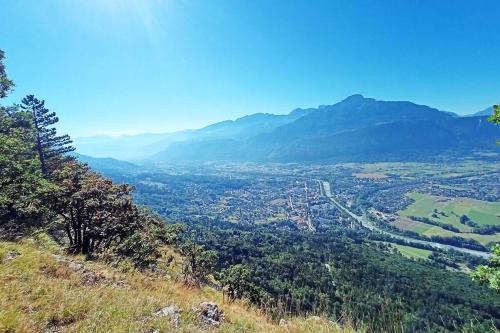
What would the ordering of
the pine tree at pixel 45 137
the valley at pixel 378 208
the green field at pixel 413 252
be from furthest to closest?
the valley at pixel 378 208, the green field at pixel 413 252, the pine tree at pixel 45 137

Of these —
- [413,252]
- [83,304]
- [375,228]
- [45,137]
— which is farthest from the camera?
[375,228]

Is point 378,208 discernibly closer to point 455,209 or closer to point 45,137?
point 455,209

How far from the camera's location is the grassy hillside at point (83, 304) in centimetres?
324

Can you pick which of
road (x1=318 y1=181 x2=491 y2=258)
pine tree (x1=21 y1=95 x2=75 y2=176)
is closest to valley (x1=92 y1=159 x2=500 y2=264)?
road (x1=318 y1=181 x2=491 y2=258)

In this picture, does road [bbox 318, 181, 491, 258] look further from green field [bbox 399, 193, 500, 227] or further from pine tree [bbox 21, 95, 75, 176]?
pine tree [bbox 21, 95, 75, 176]

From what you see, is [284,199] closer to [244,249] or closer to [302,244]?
[302,244]

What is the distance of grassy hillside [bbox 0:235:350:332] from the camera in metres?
3.24

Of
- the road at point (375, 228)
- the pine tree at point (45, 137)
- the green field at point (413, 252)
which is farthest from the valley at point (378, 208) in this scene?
the pine tree at point (45, 137)

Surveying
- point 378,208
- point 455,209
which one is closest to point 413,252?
point 378,208

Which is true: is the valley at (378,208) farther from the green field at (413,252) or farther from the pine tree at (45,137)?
the pine tree at (45,137)

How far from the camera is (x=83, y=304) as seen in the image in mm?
3725

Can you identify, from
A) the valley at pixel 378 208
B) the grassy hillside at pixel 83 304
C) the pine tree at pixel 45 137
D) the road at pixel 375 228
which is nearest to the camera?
the grassy hillside at pixel 83 304

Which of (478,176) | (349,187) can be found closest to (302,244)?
(349,187)

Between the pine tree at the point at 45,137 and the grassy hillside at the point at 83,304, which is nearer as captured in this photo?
the grassy hillside at the point at 83,304
